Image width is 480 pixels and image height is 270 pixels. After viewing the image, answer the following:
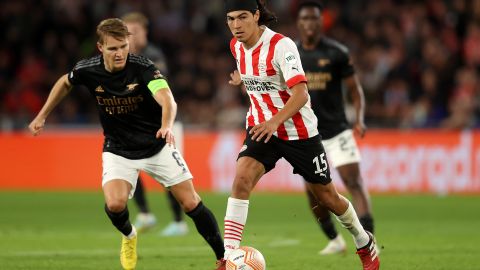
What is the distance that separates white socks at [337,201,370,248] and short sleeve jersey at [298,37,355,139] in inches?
93.6

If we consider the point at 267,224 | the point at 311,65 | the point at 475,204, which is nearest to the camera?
the point at 311,65

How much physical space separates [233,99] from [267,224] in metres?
7.36

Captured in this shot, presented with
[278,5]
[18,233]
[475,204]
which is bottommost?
[475,204]

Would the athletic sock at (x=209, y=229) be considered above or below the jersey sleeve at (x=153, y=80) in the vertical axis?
below

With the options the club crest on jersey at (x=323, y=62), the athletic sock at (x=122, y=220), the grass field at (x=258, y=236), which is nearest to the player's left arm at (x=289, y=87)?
the athletic sock at (x=122, y=220)

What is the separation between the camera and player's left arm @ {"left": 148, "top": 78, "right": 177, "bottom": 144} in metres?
7.64

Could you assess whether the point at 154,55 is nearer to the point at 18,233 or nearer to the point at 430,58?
the point at 18,233

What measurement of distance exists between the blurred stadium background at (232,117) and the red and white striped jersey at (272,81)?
154 inches

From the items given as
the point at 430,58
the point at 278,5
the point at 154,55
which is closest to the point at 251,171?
the point at 154,55

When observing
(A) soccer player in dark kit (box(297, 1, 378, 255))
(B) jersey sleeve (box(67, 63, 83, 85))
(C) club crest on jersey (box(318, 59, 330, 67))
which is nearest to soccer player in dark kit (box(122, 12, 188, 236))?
(A) soccer player in dark kit (box(297, 1, 378, 255))

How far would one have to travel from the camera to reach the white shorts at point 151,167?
26.9 feet

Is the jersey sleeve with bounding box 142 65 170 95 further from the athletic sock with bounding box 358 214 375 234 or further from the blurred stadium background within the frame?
the blurred stadium background

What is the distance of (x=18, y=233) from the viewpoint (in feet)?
39.9

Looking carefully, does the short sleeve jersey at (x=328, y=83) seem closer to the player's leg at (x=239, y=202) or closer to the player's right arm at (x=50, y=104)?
the player's leg at (x=239, y=202)
